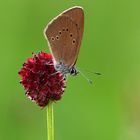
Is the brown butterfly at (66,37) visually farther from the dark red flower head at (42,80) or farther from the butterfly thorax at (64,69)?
the dark red flower head at (42,80)

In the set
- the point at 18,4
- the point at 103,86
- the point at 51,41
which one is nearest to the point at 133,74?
the point at 103,86

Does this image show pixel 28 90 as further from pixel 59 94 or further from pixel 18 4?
pixel 18 4

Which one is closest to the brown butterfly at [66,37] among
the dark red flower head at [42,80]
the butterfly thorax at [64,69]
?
the butterfly thorax at [64,69]

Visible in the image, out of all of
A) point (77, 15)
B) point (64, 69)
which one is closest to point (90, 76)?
point (64, 69)

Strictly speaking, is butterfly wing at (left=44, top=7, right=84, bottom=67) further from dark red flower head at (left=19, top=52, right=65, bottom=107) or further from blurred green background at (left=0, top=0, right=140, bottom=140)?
blurred green background at (left=0, top=0, right=140, bottom=140)

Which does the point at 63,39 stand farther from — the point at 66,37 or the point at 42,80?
the point at 42,80

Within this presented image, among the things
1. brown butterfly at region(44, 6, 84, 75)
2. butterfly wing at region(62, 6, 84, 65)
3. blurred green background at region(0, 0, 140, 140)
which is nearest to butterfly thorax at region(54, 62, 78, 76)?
brown butterfly at region(44, 6, 84, 75)
